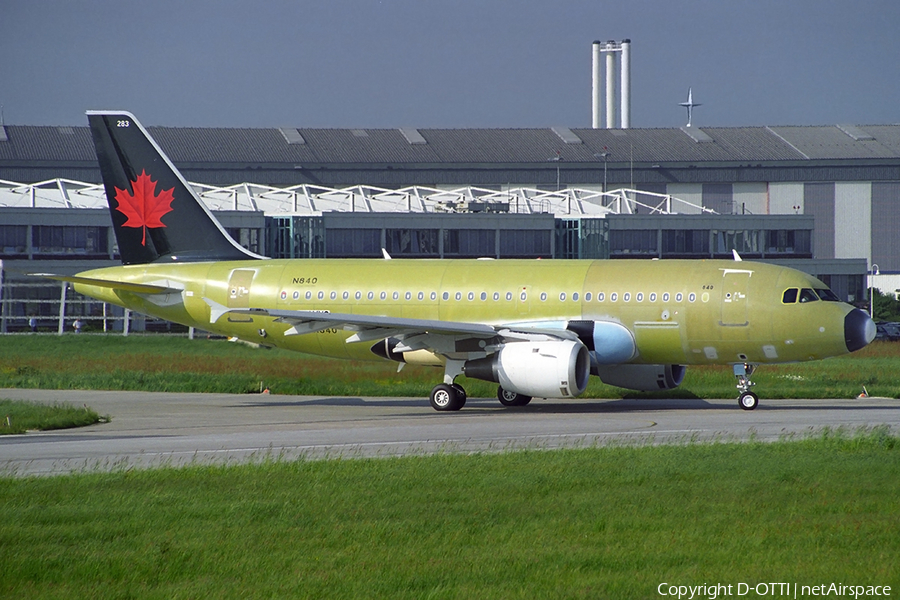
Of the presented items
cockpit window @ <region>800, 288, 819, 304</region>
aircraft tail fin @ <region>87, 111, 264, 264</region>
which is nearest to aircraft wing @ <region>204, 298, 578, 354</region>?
aircraft tail fin @ <region>87, 111, 264, 264</region>

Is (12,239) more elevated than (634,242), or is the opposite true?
(634,242)

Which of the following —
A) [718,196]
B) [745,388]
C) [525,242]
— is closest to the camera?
[745,388]

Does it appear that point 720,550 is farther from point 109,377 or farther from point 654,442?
point 109,377

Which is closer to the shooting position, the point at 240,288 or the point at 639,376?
the point at 639,376

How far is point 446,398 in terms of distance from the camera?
90.9 feet

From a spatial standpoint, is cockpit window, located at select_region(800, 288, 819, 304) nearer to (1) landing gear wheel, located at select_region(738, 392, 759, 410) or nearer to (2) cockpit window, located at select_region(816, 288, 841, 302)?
(2) cockpit window, located at select_region(816, 288, 841, 302)

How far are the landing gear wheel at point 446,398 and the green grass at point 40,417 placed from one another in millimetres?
8414

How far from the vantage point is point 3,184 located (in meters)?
77.2

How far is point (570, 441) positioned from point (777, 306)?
9300mm

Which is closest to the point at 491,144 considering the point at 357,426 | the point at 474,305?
the point at 474,305

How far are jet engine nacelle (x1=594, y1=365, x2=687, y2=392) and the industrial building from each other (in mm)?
42180

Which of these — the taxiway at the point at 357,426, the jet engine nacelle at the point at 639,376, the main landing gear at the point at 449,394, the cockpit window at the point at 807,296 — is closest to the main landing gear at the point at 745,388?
the taxiway at the point at 357,426

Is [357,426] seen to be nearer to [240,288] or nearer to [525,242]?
[240,288]

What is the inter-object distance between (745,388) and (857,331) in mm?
3078
